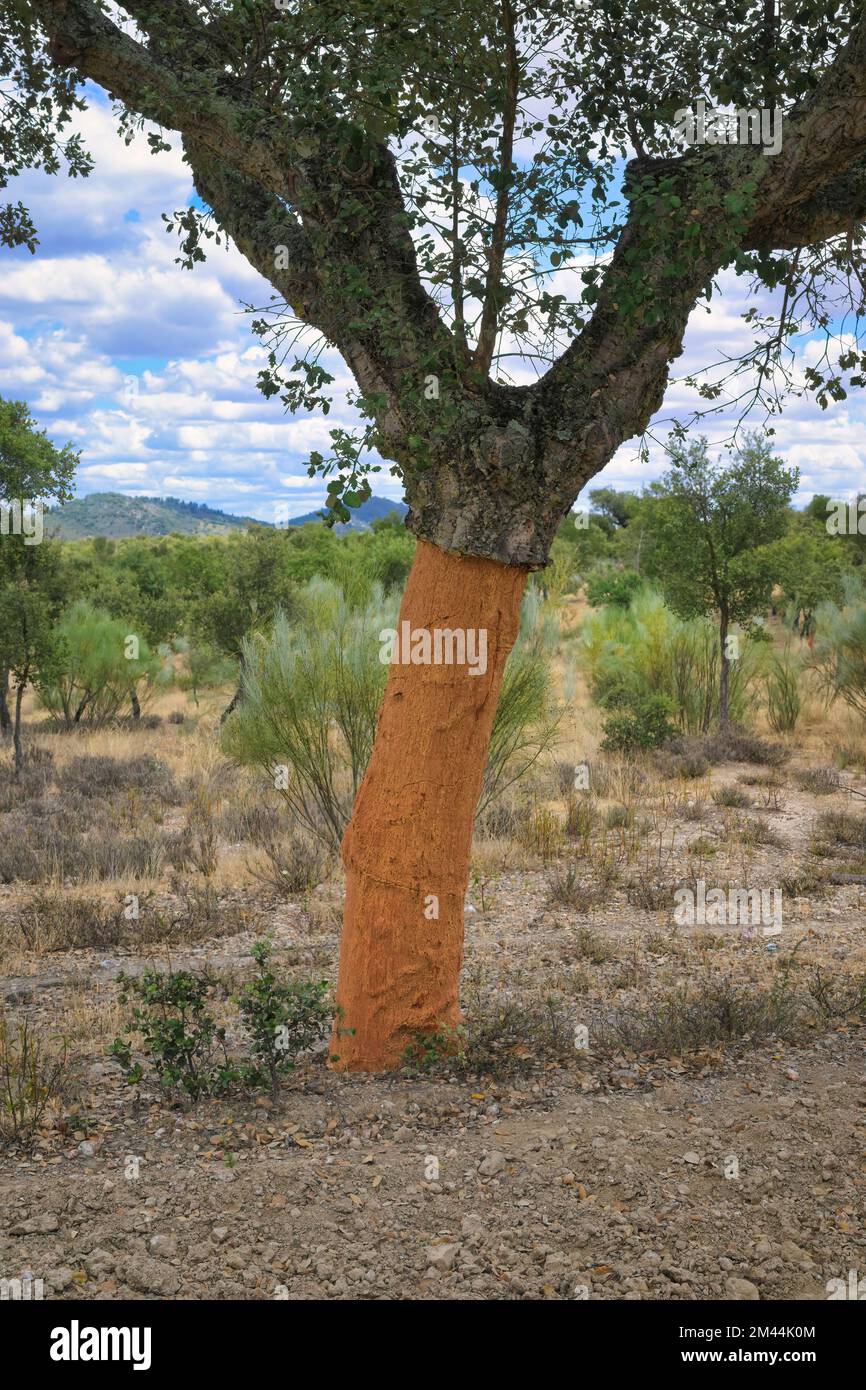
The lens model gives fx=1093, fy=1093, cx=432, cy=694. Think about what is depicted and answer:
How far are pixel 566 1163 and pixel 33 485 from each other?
1230 cm

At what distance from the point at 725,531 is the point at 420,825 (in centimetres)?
1211

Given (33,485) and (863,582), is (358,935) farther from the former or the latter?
(863,582)

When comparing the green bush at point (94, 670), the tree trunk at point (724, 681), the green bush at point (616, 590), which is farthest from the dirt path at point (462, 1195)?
the green bush at point (616, 590)

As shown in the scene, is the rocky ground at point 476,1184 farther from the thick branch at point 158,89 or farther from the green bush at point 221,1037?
the thick branch at point 158,89

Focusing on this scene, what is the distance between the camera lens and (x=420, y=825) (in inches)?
198

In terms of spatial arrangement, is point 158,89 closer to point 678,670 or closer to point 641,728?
point 641,728

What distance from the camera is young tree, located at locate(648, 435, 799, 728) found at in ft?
52.0

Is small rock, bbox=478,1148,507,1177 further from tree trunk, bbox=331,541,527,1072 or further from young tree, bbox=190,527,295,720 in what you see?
young tree, bbox=190,527,295,720

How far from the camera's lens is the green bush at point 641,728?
1582 cm

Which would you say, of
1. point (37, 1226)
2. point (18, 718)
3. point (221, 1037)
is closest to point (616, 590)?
point (18, 718)

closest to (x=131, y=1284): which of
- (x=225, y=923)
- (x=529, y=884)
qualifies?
(x=225, y=923)

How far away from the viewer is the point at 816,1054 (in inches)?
216

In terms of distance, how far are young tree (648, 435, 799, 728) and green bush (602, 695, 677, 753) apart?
0.91m

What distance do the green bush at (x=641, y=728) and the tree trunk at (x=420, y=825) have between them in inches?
425
